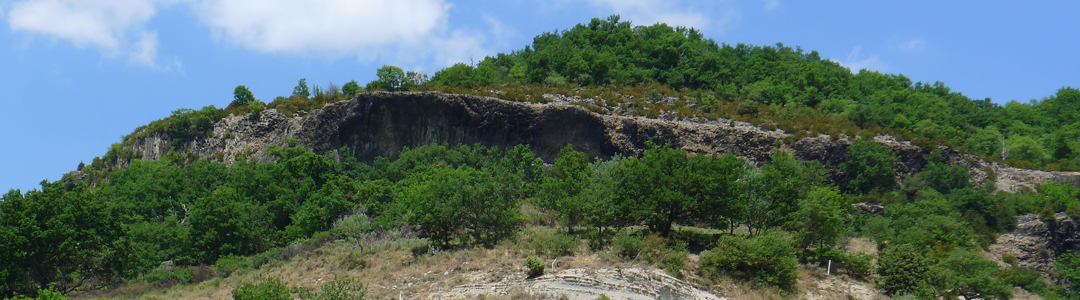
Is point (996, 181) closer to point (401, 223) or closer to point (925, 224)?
point (925, 224)

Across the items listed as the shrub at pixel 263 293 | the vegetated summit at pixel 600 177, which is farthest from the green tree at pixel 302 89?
the shrub at pixel 263 293

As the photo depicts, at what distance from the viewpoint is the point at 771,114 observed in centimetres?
7481

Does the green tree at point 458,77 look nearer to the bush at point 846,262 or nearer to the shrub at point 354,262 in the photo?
the shrub at point 354,262

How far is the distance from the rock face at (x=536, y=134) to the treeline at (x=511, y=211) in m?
2.90

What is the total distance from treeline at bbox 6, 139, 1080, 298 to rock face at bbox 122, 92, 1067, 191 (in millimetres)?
2901

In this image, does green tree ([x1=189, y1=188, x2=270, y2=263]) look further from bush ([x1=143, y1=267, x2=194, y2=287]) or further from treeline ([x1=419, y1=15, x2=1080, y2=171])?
treeline ([x1=419, y1=15, x2=1080, y2=171])

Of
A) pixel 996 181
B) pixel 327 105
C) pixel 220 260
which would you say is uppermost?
pixel 327 105

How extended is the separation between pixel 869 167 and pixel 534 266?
112 ft

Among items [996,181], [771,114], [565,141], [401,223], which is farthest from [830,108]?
[401,223]

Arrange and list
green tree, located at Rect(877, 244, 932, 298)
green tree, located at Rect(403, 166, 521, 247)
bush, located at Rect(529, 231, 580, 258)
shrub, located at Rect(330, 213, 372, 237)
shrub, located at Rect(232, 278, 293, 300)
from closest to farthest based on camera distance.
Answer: shrub, located at Rect(232, 278, 293, 300)
green tree, located at Rect(877, 244, 932, 298)
bush, located at Rect(529, 231, 580, 258)
green tree, located at Rect(403, 166, 521, 247)
shrub, located at Rect(330, 213, 372, 237)

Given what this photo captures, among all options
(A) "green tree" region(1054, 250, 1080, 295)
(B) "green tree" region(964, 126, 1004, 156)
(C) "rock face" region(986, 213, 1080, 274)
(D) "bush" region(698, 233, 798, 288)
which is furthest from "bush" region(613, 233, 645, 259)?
(B) "green tree" region(964, 126, 1004, 156)

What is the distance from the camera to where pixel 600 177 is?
2239 inches

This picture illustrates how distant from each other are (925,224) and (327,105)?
43.0 metres

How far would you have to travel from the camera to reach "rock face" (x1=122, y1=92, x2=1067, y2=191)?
219 ft
